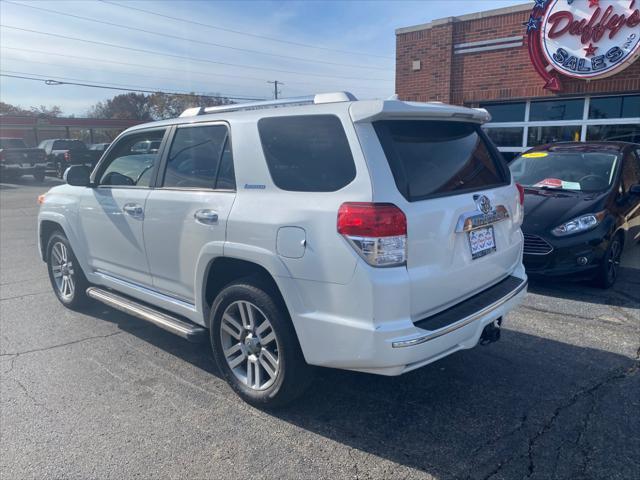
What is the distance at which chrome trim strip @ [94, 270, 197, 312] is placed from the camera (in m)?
3.88

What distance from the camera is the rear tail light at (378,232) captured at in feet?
8.68

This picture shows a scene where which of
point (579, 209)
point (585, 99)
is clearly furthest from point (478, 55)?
point (579, 209)

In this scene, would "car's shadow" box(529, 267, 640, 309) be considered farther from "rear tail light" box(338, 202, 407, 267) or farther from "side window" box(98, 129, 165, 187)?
"side window" box(98, 129, 165, 187)

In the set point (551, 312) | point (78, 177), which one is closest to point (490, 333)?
point (551, 312)

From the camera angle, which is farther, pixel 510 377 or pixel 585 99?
pixel 585 99

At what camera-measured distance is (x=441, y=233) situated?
290 centimetres

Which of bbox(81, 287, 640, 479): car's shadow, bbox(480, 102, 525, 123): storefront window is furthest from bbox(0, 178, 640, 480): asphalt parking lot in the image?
bbox(480, 102, 525, 123): storefront window

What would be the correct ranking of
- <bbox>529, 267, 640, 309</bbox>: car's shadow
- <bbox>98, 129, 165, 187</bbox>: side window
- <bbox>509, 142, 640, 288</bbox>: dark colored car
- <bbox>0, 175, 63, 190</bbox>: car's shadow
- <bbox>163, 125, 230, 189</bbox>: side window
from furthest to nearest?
1. <bbox>0, 175, 63, 190</bbox>: car's shadow
2. <bbox>509, 142, 640, 288</bbox>: dark colored car
3. <bbox>529, 267, 640, 309</bbox>: car's shadow
4. <bbox>98, 129, 165, 187</bbox>: side window
5. <bbox>163, 125, 230, 189</bbox>: side window

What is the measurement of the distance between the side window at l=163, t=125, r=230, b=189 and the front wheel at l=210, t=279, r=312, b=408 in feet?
2.85

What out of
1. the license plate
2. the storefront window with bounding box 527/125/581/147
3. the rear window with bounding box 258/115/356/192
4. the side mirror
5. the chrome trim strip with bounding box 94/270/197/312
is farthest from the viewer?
the storefront window with bounding box 527/125/581/147

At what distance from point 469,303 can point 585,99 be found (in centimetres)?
1107

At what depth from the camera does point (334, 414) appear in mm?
3330

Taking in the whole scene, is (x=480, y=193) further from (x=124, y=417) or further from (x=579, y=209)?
(x=579, y=209)

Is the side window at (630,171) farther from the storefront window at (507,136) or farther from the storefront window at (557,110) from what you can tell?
the storefront window at (507,136)
